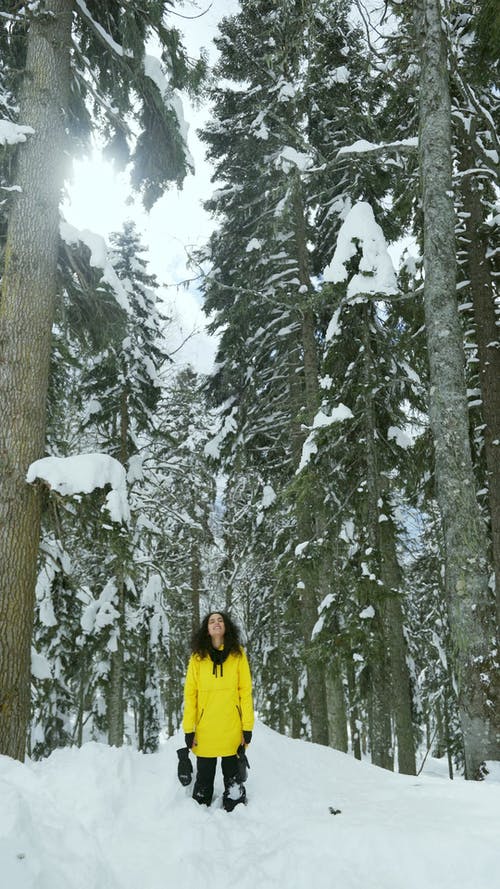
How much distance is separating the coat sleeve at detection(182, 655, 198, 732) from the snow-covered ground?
1.55 ft

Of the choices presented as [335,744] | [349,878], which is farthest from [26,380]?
[335,744]

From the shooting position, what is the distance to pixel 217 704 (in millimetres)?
5055

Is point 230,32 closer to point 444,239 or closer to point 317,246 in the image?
point 317,246

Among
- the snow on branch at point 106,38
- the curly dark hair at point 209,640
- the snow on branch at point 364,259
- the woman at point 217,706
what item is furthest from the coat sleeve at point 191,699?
the snow on branch at point 106,38

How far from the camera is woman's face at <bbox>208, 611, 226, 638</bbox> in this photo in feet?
17.4

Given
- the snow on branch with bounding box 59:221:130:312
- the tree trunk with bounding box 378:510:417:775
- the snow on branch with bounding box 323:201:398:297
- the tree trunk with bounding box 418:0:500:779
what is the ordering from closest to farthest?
the tree trunk with bounding box 418:0:500:779 → the snow on branch with bounding box 59:221:130:312 → the snow on branch with bounding box 323:201:398:297 → the tree trunk with bounding box 378:510:417:775

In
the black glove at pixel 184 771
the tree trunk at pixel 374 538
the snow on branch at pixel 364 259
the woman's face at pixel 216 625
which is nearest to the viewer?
the black glove at pixel 184 771

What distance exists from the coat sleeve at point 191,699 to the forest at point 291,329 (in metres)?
1.14

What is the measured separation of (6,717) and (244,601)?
48.0 feet

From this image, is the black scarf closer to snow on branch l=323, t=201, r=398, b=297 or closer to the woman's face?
the woman's face

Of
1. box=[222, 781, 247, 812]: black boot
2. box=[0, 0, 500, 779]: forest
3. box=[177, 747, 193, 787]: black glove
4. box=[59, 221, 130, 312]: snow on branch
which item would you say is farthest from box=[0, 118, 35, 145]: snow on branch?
box=[222, 781, 247, 812]: black boot

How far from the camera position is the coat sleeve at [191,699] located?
16.5ft

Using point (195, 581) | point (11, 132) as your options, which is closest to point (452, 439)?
point (11, 132)

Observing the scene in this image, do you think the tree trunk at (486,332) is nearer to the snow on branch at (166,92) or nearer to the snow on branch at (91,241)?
the snow on branch at (166,92)
